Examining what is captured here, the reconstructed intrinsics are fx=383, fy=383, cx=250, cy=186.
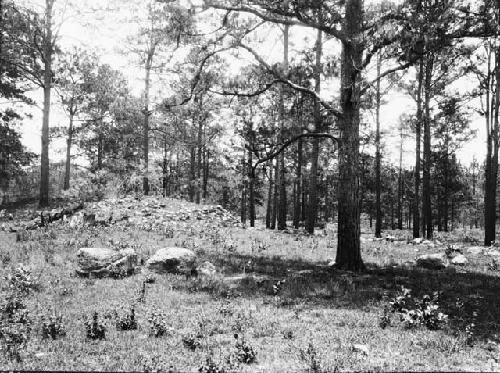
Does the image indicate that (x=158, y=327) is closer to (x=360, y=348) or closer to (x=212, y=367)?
(x=212, y=367)

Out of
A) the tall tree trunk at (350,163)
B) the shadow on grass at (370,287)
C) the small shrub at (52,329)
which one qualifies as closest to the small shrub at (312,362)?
the shadow on grass at (370,287)

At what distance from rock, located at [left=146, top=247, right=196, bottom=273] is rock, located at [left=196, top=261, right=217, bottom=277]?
0.65 feet

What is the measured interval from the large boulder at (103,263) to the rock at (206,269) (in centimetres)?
156

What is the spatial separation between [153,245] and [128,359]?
7.69 metres

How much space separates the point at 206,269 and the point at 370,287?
12.5 feet

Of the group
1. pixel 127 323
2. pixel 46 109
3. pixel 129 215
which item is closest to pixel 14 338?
pixel 127 323

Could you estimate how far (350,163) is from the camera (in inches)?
386

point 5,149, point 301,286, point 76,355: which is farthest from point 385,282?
point 5,149

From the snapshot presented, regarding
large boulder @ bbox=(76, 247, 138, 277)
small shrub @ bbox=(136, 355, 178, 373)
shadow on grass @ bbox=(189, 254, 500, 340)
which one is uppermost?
large boulder @ bbox=(76, 247, 138, 277)

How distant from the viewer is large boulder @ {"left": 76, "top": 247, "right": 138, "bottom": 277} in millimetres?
8633

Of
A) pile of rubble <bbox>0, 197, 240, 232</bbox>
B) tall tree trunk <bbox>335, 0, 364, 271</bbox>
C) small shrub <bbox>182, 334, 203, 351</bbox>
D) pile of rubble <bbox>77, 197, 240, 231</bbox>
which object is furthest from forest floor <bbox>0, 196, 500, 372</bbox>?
pile of rubble <bbox>77, 197, 240, 231</bbox>

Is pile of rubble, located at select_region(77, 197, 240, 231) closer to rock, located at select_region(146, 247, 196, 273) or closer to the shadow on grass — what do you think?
rock, located at select_region(146, 247, 196, 273)

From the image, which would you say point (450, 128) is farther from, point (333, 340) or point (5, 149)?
point (5, 149)

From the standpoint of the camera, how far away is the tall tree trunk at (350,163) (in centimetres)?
979
